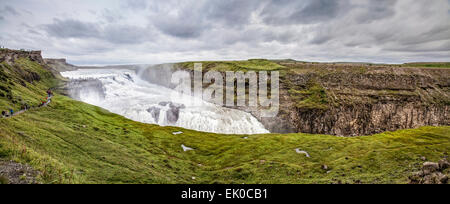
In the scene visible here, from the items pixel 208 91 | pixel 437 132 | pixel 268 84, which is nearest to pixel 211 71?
pixel 208 91

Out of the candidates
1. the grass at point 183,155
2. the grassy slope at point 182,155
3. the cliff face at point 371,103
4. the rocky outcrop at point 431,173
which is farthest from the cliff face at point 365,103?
the rocky outcrop at point 431,173

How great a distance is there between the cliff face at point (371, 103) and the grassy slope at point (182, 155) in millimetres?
46077

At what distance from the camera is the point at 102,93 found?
149 meters

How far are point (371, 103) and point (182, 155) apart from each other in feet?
409

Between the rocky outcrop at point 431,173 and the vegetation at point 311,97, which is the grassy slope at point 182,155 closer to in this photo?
the rocky outcrop at point 431,173

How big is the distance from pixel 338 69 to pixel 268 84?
190ft

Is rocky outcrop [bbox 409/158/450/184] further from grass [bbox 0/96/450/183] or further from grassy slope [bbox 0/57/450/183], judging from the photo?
grassy slope [bbox 0/57/450/183]

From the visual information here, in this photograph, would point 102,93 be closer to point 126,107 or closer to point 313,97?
point 126,107

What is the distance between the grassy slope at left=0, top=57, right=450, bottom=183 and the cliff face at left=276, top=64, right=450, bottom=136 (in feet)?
151

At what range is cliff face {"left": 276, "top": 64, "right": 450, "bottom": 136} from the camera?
119938 millimetres

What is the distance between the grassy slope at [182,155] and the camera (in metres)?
29.2

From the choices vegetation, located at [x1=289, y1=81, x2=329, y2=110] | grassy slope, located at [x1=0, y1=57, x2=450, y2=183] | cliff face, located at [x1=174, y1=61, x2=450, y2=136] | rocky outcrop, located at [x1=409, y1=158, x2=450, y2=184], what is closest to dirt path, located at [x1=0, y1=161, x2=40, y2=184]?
grassy slope, located at [x1=0, y1=57, x2=450, y2=183]

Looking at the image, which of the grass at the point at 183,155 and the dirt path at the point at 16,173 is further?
the grass at the point at 183,155

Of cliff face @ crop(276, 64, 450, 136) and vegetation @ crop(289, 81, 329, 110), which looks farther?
vegetation @ crop(289, 81, 329, 110)
